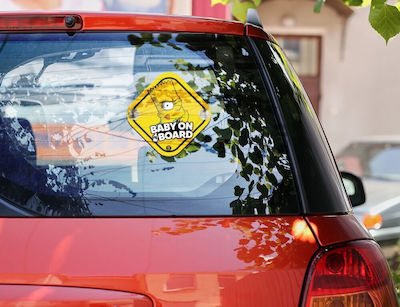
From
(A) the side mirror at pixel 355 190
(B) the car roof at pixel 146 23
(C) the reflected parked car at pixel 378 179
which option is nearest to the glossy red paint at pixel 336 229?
(B) the car roof at pixel 146 23

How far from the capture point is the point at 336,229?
6.31 ft

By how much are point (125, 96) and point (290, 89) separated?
1.60 feet

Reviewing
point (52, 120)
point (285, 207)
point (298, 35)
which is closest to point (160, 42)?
point (52, 120)

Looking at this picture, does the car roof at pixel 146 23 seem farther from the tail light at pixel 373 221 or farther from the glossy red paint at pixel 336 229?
the tail light at pixel 373 221

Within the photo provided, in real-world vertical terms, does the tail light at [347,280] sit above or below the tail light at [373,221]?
above

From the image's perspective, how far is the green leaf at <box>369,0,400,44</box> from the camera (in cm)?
318

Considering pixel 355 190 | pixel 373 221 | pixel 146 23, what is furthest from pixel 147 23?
pixel 373 221

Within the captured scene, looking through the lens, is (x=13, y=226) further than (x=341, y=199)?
No

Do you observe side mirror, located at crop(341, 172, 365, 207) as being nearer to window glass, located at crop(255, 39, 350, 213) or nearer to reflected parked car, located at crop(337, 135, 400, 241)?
window glass, located at crop(255, 39, 350, 213)

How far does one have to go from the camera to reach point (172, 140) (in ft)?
6.35

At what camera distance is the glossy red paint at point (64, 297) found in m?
1.69

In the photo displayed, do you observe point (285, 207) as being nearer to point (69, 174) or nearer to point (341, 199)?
point (341, 199)

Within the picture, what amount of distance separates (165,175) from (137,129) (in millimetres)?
161

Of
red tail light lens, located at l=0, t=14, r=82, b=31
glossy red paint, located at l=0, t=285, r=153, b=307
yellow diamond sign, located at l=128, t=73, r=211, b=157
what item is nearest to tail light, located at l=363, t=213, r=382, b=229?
yellow diamond sign, located at l=128, t=73, r=211, b=157
